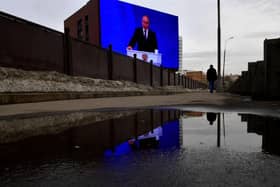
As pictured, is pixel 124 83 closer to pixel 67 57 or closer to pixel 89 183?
pixel 67 57

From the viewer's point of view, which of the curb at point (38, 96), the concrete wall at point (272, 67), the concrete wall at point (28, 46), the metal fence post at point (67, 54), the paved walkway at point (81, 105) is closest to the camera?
the paved walkway at point (81, 105)

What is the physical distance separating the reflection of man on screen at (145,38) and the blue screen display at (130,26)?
91 centimetres

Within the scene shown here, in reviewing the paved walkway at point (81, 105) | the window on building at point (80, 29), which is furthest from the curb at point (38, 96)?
the window on building at point (80, 29)

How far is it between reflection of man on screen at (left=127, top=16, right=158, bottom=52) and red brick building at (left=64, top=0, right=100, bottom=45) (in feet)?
22.6

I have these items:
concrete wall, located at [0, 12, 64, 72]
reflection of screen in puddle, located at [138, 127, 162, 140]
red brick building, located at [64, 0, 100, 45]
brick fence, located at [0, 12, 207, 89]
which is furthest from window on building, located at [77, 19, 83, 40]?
reflection of screen in puddle, located at [138, 127, 162, 140]

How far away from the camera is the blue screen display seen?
3522cm

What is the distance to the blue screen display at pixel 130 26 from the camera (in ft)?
116

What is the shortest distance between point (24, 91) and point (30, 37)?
9.07 ft

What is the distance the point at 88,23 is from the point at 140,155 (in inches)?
1514

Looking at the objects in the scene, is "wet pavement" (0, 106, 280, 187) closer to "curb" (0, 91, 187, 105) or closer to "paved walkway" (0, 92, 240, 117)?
"paved walkway" (0, 92, 240, 117)

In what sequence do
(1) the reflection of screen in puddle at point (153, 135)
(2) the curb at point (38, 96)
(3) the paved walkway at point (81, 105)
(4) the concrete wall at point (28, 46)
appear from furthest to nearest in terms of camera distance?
(4) the concrete wall at point (28, 46) < (2) the curb at point (38, 96) < (3) the paved walkway at point (81, 105) < (1) the reflection of screen in puddle at point (153, 135)

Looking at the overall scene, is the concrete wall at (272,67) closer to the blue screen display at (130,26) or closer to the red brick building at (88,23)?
the red brick building at (88,23)

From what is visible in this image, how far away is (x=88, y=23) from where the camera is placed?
37125 mm

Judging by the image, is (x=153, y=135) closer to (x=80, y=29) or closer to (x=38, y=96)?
(x=38, y=96)
